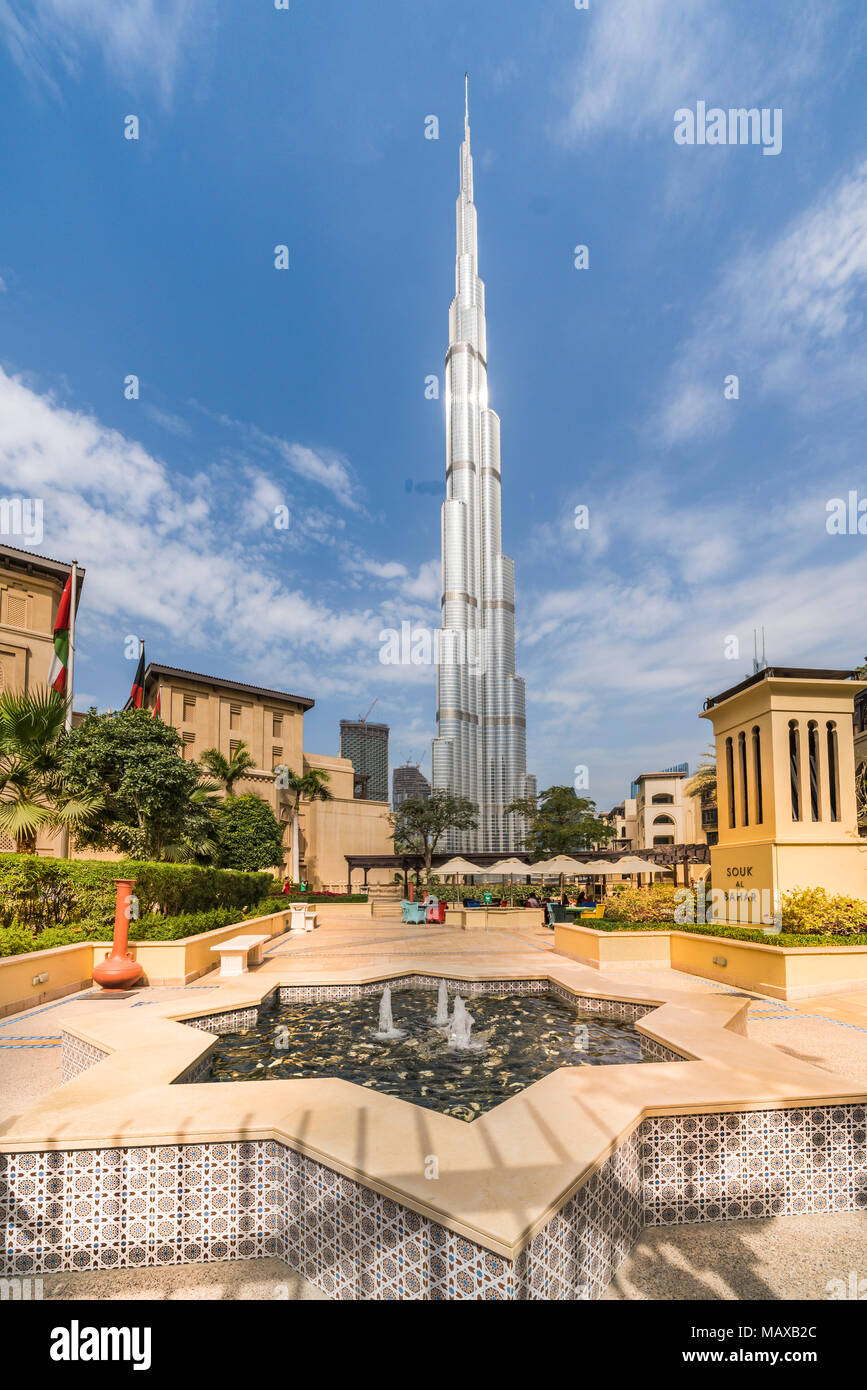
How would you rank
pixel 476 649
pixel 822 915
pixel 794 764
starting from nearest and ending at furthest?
pixel 822 915
pixel 794 764
pixel 476 649

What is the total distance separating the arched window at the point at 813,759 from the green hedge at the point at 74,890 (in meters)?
13.5

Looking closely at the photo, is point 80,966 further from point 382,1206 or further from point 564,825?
point 564,825

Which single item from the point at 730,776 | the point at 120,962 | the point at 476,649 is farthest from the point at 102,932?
the point at 476,649

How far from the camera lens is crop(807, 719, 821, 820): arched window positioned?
14.0 metres

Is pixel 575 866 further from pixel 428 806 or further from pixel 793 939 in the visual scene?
pixel 428 806

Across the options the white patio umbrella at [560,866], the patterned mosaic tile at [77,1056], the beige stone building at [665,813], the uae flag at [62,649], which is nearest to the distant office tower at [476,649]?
the beige stone building at [665,813]

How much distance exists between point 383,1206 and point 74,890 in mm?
11258

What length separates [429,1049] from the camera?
7770 mm

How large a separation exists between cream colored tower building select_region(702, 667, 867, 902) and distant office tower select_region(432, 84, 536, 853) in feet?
506

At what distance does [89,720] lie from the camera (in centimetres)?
1562

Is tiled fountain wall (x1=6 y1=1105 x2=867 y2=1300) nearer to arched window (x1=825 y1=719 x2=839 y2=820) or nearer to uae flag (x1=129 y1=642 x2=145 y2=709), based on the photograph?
arched window (x1=825 y1=719 x2=839 y2=820)

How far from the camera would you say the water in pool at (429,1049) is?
6543mm

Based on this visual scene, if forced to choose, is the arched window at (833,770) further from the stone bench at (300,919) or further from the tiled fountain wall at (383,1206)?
the stone bench at (300,919)

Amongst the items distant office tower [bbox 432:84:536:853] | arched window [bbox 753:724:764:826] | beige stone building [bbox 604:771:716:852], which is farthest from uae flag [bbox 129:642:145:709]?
distant office tower [bbox 432:84:536:853]
